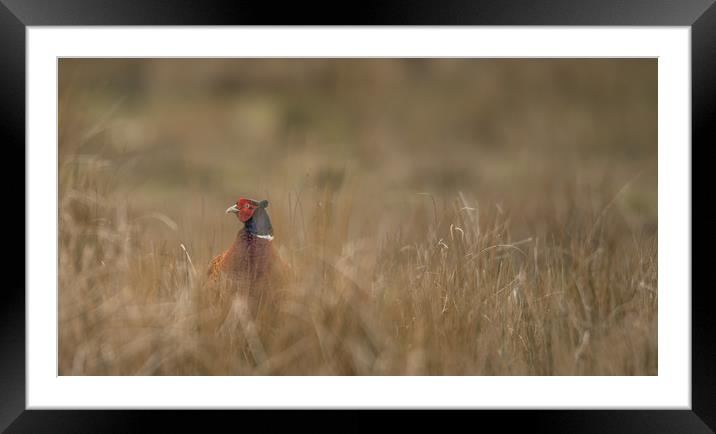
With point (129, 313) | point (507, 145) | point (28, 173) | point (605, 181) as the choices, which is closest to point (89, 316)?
point (129, 313)

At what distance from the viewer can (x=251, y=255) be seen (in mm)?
2543

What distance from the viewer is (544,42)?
2467 millimetres

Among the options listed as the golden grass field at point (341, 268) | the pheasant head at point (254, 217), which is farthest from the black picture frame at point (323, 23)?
the pheasant head at point (254, 217)

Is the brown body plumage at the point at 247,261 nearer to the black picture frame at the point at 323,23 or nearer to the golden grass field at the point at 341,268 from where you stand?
the golden grass field at the point at 341,268

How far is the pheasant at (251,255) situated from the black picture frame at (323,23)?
466 mm

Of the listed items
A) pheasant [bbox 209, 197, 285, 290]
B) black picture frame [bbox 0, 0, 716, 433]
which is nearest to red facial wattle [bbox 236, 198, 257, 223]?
pheasant [bbox 209, 197, 285, 290]

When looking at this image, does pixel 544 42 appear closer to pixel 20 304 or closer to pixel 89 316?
pixel 89 316

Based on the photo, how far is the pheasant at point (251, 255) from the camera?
250 centimetres

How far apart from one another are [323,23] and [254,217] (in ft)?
2.45

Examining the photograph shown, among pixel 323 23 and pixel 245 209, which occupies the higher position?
pixel 323 23

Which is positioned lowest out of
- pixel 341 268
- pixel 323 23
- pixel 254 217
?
Answer: pixel 341 268

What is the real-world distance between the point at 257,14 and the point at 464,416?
1512 mm

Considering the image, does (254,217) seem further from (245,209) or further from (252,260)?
(252,260)

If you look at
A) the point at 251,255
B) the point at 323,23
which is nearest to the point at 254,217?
the point at 251,255
